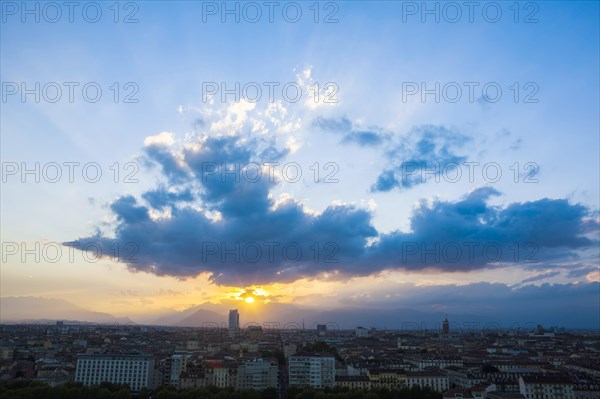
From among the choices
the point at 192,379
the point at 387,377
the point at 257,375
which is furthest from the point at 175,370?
the point at 387,377

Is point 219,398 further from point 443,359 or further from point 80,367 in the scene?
point 443,359

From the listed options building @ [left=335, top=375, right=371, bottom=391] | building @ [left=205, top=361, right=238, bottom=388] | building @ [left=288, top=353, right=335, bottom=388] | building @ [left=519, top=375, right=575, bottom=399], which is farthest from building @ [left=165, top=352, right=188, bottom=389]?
building @ [left=519, top=375, right=575, bottom=399]

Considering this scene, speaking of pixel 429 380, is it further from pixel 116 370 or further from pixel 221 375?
pixel 116 370

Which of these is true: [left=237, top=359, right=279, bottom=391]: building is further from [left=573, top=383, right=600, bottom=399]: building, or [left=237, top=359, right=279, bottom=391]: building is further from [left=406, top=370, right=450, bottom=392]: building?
[left=573, top=383, right=600, bottom=399]: building

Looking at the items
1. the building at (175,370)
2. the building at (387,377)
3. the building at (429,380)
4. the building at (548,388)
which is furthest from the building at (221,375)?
the building at (548,388)

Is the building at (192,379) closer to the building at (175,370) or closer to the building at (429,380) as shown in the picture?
the building at (175,370)

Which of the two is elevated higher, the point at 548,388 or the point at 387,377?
the point at 548,388

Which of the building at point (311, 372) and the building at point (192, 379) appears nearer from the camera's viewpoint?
the building at point (311, 372)
